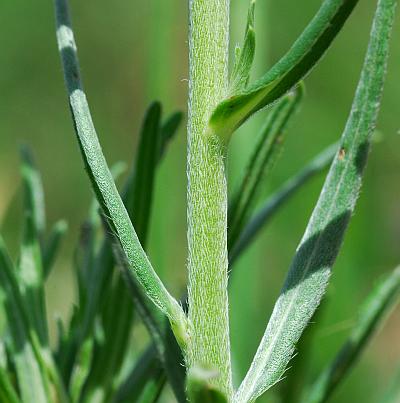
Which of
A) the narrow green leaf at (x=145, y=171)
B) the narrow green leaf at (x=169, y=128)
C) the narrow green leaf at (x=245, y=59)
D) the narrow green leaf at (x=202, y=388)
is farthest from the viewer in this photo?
the narrow green leaf at (x=169, y=128)

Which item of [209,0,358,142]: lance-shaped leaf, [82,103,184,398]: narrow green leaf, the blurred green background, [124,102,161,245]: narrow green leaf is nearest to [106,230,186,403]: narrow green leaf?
[82,103,184,398]: narrow green leaf

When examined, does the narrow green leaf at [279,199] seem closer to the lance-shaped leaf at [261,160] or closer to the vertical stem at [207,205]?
the lance-shaped leaf at [261,160]

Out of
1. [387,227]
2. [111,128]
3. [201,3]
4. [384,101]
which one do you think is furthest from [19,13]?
[201,3]

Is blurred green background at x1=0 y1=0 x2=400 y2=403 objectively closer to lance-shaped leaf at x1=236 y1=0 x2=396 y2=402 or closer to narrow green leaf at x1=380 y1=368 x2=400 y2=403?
narrow green leaf at x1=380 y1=368 x2=400 y2=403

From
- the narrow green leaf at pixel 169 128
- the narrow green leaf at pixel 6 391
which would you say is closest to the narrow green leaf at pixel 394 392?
the narrow green leaf at pixel 169 128

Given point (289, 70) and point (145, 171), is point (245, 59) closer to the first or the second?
point (289, 70)

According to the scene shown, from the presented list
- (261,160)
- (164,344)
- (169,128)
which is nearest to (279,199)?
(261,160)

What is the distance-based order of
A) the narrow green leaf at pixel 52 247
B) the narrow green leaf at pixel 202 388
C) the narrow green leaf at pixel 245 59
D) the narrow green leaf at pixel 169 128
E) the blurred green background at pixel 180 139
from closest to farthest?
the narrow green leaf at pixel 202 388
the narrow green leaf at pixel 245 59
the narrow green leaf at pixel 169 128
the narrow green leaf at pixel 52 247
the blurred green background at pixel 180 139
